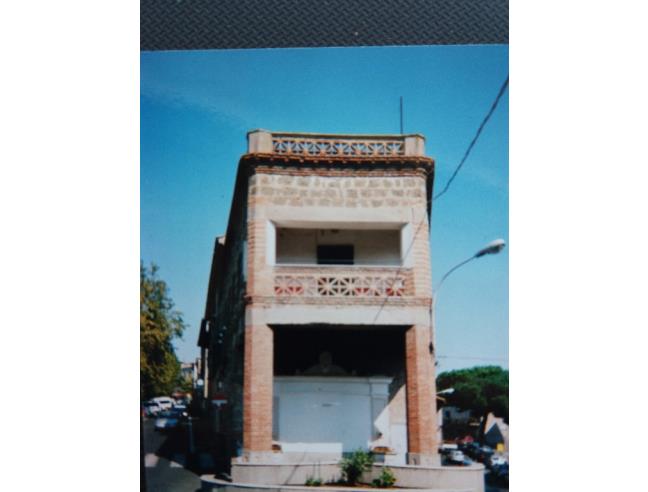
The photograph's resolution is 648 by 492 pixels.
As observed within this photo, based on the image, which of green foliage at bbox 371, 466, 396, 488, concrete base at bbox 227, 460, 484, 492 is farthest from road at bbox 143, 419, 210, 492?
green foliage at bbox 371, 466, 396, 488

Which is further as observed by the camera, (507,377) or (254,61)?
(254,61)

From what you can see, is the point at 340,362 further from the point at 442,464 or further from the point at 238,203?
the point at 238,203

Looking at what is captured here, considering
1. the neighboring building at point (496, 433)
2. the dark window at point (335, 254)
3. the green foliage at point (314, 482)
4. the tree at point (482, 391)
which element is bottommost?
the green foliage at point (314, 482)

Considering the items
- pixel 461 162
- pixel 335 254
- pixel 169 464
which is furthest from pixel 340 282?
pixel 169 464

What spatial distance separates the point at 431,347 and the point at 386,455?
0.32 metres

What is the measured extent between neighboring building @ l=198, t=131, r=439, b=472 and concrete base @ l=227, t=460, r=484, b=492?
26mm

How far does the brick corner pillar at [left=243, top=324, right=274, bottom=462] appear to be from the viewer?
218 centimetres

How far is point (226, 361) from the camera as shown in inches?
87.9

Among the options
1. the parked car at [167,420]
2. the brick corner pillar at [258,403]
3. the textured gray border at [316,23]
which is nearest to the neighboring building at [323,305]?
the brick corner pillar at [258,403]

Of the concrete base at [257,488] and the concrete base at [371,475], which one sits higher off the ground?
the concrete base at [371,475]

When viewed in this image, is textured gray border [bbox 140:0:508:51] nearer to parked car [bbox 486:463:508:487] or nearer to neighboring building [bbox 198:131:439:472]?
neighboring building [bbox 198:131:439:472]

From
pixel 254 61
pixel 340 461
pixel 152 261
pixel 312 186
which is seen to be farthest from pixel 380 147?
pixel 340 461

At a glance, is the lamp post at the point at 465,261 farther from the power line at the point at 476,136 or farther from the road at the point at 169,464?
the road at the point at 169,464

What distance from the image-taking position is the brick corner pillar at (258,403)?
2.18 meters
